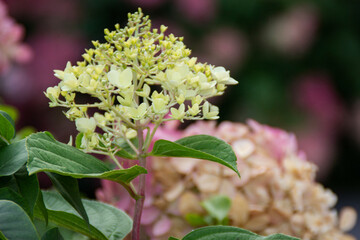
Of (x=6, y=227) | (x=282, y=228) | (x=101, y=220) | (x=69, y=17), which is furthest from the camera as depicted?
(x=69, y=17)

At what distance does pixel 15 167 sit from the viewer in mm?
490

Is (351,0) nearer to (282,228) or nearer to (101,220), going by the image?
(282,228)

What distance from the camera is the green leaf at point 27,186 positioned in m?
0.49

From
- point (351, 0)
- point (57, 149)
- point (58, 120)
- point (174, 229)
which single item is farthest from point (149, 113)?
point (351, 0)

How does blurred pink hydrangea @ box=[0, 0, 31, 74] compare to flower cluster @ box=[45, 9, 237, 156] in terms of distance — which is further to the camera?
blurred pink hydrangea @ box=[0, 0, 31, 74]

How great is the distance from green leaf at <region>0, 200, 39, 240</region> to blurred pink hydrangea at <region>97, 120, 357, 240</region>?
418mm

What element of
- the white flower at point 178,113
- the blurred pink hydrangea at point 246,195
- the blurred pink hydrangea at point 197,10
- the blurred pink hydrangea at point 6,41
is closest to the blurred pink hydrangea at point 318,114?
the blurred pink hydrangea at point 197,10

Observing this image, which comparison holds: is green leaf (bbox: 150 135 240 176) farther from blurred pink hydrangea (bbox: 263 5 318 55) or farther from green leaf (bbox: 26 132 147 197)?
blurred pink hydrangea (bbox: 263 5 318 55)

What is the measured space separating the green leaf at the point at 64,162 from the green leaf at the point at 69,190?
0.02 meters

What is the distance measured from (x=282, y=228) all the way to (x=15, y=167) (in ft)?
1.57

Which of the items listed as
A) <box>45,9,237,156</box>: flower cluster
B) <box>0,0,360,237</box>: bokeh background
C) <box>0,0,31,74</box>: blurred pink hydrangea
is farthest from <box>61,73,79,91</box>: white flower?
<box>0,0,360,237</box>: bokeh background

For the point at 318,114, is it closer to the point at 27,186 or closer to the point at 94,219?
the point at 94,219

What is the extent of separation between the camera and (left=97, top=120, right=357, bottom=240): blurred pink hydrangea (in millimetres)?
858

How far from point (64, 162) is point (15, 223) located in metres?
0.06
